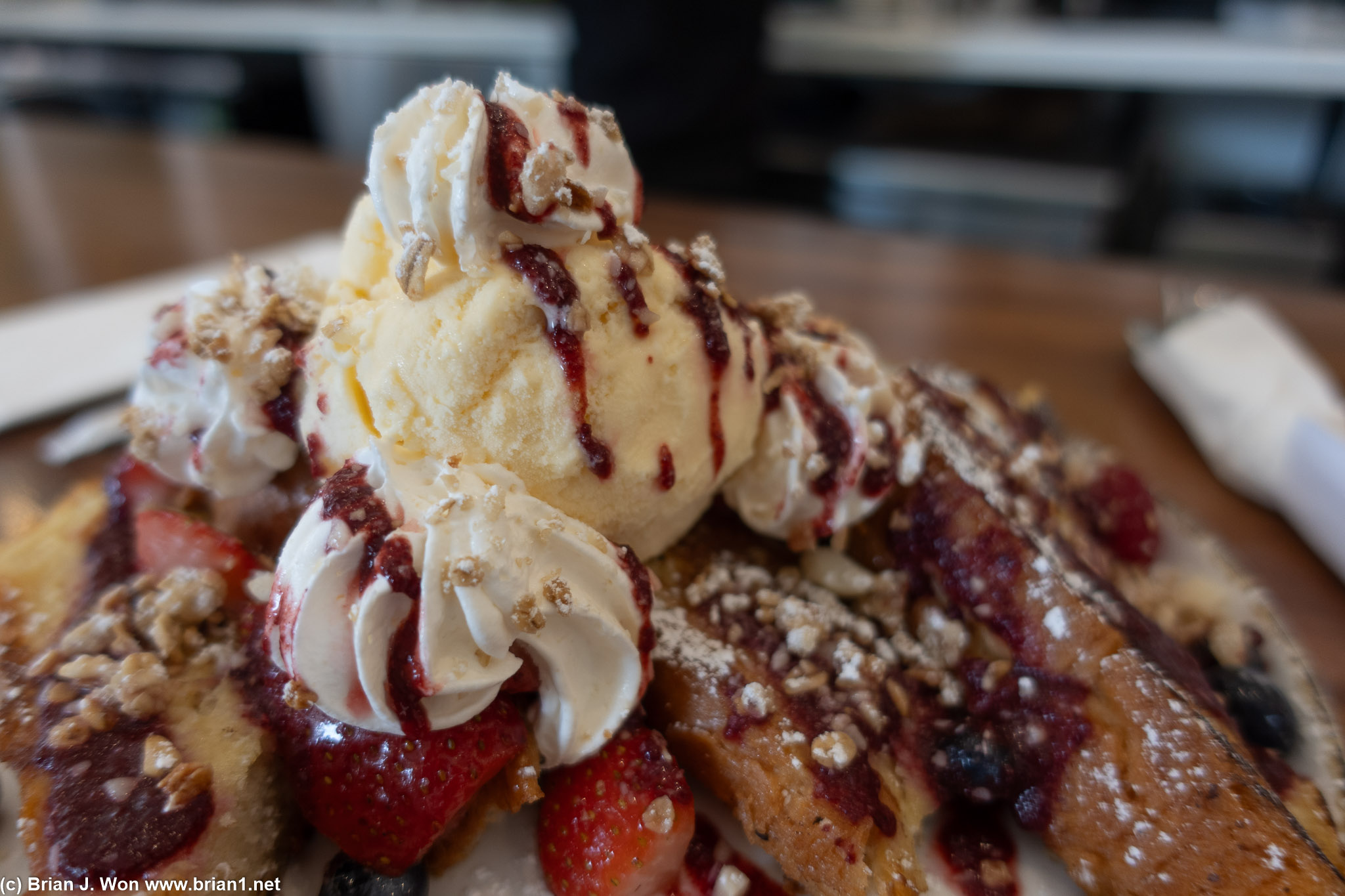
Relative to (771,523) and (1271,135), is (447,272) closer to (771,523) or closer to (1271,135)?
(771,523)

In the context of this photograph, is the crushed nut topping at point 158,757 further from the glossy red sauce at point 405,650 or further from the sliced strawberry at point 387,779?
the glossy red sauce at point 405,650

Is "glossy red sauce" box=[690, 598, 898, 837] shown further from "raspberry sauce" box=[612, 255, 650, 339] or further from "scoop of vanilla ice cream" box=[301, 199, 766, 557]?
"raspberry sauce" box=[612, 255, 650, 339]

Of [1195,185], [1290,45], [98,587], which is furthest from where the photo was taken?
[1195,185]

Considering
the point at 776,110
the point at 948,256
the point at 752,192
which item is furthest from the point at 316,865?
the point at 776,110

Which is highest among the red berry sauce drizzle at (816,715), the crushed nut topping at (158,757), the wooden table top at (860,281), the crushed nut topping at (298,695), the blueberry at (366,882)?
the crushed nut topping at (298,695)

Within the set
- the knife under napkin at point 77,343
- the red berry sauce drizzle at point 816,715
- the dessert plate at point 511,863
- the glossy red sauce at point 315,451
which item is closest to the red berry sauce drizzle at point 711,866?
the dessert plate at point 511,863

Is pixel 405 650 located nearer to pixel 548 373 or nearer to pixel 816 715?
pixel 548 373

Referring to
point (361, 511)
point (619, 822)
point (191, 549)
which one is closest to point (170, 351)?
point (191, 549)

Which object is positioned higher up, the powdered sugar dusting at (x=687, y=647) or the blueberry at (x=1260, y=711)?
the powdered sugar dusting at (x=687, y=647)

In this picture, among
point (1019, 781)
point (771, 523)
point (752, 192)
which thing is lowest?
point (752, 192)
